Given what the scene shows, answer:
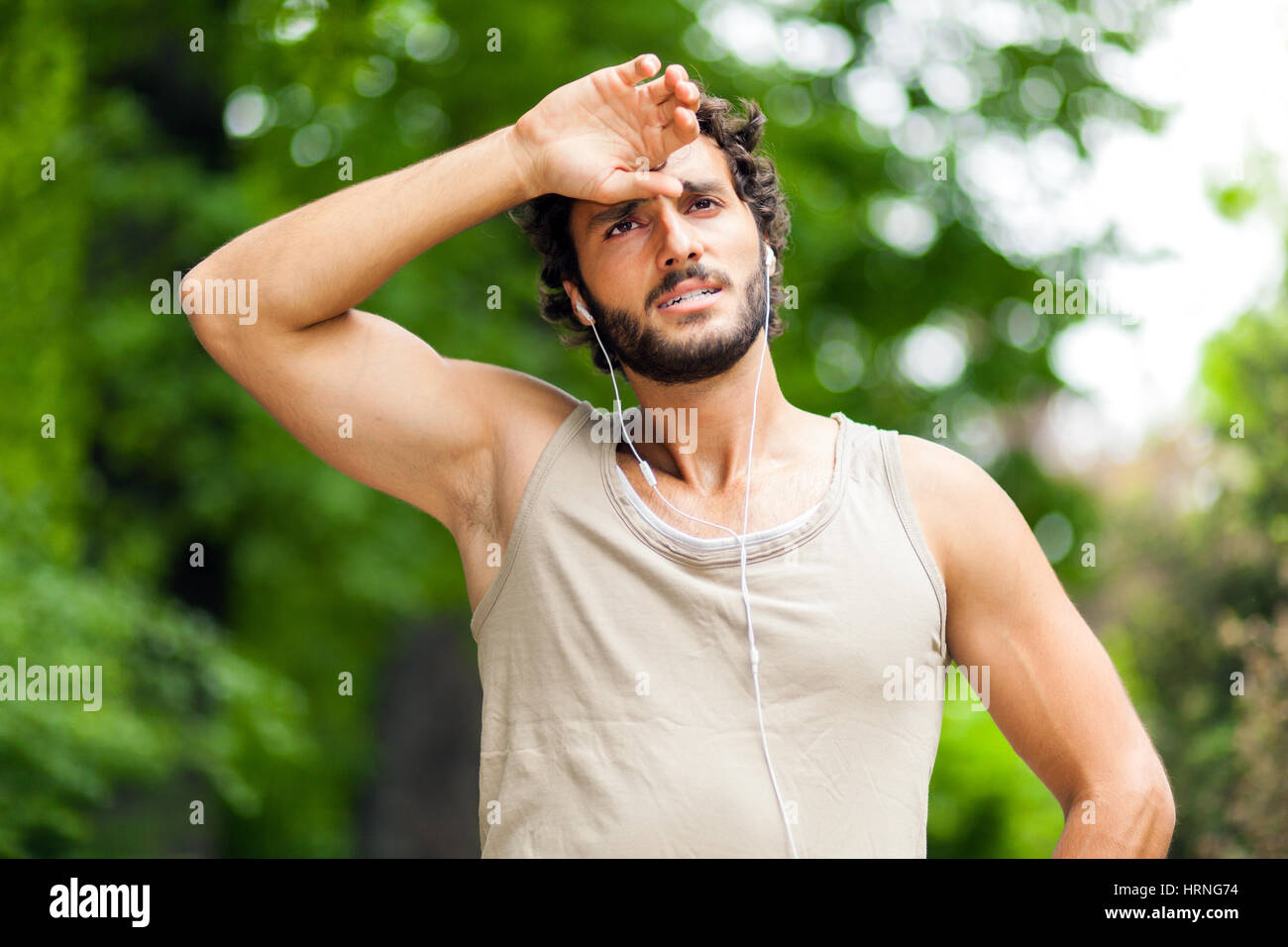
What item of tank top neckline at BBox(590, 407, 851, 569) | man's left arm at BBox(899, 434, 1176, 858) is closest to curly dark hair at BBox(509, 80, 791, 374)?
tank top neckline at BBox(590, 407, 851, 569)

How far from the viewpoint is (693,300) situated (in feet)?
8.81

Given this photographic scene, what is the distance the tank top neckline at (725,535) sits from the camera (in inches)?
102

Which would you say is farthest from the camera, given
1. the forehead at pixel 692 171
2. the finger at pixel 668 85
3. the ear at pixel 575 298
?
the ear at pixel 575 298

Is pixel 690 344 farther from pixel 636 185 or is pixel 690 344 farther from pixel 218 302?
pixel 218 302

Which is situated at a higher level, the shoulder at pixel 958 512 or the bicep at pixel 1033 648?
the shoulder at pixel 958 512

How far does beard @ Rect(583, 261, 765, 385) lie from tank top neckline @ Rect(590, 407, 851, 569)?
0.83ft

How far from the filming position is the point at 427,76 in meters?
7.57

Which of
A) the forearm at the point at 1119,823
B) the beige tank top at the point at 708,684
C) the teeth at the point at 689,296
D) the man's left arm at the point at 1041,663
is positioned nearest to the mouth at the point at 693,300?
the teeth at the point at 689,296

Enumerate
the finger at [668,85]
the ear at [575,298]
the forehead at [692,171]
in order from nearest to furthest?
the finger at [668,85] → the forehead at [692,171] → the ear at [575,298]

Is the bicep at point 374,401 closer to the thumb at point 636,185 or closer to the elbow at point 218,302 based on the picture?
the elbow at point 218,302

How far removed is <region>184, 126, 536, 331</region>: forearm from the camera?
2.65 meters

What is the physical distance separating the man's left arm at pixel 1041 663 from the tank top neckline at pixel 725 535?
0.17 meters

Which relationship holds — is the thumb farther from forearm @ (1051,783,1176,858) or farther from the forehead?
forearm @ (1051,783,1176,858)
